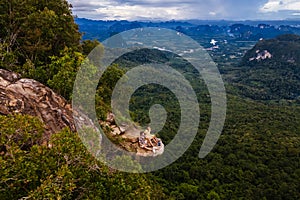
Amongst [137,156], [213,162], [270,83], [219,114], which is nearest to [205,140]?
[213,162]

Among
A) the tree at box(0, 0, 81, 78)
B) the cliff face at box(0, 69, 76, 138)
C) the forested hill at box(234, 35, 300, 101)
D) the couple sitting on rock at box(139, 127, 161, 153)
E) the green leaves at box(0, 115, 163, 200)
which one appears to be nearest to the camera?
the green leaves at box(0, 115, 163, 200)

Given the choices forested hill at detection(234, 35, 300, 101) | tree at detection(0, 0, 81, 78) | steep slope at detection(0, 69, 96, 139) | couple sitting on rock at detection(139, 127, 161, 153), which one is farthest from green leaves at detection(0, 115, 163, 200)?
forested hill at detection(234, 35, 300, 101)

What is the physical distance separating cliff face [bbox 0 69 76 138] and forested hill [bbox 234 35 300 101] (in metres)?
106

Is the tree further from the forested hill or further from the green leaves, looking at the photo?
the forested hill

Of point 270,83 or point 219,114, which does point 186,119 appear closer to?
point 219,114

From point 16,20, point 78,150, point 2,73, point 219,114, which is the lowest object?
point 219,114

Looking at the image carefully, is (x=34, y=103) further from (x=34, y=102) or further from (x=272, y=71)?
(x=272, y=71)

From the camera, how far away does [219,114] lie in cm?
7238

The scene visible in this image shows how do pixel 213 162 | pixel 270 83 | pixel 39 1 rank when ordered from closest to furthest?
1. pixel 39 1
2. pixel 213 162
3. pixel 270 83

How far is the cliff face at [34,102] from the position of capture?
9.16 m

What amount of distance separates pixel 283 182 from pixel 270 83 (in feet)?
337

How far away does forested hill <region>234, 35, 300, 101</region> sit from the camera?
116 m

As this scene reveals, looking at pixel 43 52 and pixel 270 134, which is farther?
pixel 270 134

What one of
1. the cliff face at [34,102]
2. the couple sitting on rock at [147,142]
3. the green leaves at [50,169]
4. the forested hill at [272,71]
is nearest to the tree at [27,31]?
the cliff face at [34,102]
